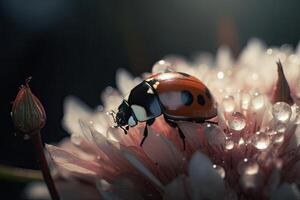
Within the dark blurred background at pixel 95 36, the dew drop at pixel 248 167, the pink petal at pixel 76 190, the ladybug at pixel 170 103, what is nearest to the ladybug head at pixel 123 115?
the ladybug at pixel 170 103

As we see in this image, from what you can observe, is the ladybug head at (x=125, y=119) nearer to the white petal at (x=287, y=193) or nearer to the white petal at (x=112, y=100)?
the white petal at (x=112, y=100)

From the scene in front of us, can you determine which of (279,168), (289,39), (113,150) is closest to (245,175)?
(279,168)

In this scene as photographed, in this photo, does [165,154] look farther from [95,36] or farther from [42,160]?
[95,36]

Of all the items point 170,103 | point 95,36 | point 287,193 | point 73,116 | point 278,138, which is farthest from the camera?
point 95,36

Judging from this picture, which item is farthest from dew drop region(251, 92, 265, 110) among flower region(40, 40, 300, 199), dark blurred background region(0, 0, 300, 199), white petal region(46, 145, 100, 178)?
dark blurred background region(0, 0, 300, 199)

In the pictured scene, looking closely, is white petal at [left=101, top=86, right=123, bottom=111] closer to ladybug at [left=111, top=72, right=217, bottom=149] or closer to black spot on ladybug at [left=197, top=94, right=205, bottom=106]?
ladybug at [left=111, top=72, right=217, bottom=149]

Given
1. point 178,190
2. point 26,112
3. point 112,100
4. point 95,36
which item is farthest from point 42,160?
point 95,36
